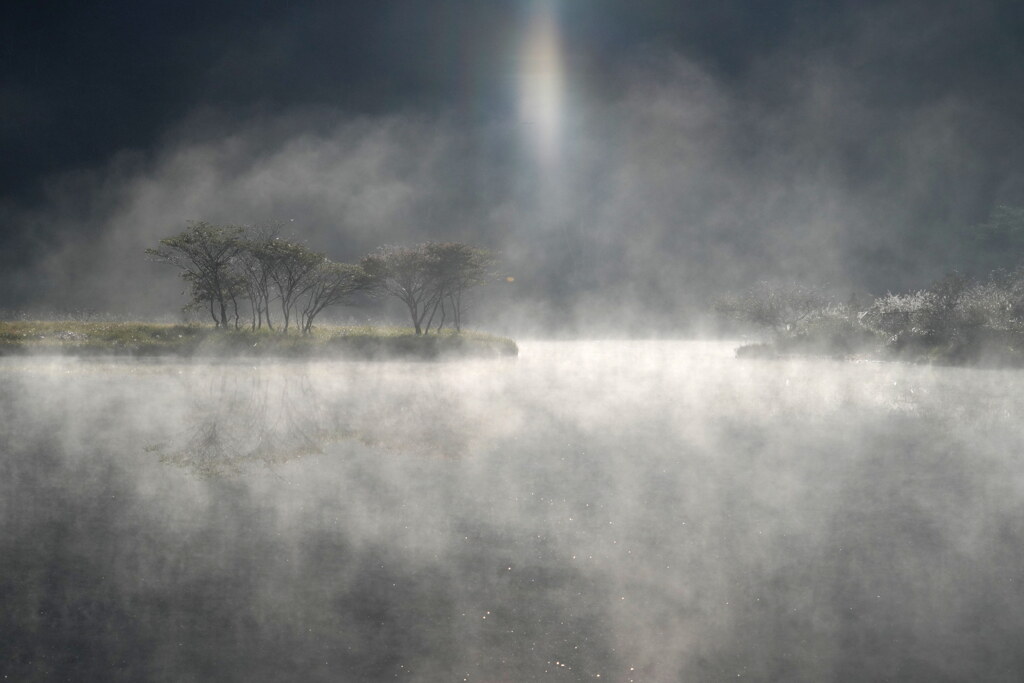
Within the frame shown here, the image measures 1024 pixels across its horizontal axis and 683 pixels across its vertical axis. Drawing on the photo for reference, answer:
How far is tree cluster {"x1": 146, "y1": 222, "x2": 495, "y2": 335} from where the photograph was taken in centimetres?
4866

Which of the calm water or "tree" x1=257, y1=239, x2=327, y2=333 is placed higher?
"tree" x1=257, y1=239, x2=327, y2=333

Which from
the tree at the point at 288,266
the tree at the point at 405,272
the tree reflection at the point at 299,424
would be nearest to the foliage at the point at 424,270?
the tree at the point at 405,272

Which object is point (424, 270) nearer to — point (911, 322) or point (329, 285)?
point (329, 285)

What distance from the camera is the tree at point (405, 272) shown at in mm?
55562

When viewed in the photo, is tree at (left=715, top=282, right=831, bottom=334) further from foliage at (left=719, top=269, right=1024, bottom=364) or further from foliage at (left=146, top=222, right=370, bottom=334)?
foliage at (left=146, top=222, right=370, bottom=334)

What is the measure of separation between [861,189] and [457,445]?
531 ft

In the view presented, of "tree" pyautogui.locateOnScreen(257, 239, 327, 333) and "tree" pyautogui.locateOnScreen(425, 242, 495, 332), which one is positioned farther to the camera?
"tree" pyautogui.locateOnScreen(425, 242, 495, 332)

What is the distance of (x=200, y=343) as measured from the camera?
41.9 meters

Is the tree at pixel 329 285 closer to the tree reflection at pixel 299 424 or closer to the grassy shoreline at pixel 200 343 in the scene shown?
the grassy shoreline at pixel 200 343

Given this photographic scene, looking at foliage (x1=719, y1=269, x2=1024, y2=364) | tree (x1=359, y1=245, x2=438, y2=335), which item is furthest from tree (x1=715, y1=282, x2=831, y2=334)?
tree (x1=359, y1=245, x2=438, y2=335)

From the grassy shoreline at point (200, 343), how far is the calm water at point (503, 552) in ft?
95.1

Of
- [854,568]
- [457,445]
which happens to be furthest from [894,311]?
[854,568]

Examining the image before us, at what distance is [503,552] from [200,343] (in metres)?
40.2

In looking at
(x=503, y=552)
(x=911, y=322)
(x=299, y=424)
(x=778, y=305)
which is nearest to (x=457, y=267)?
(x=778, y=305)
